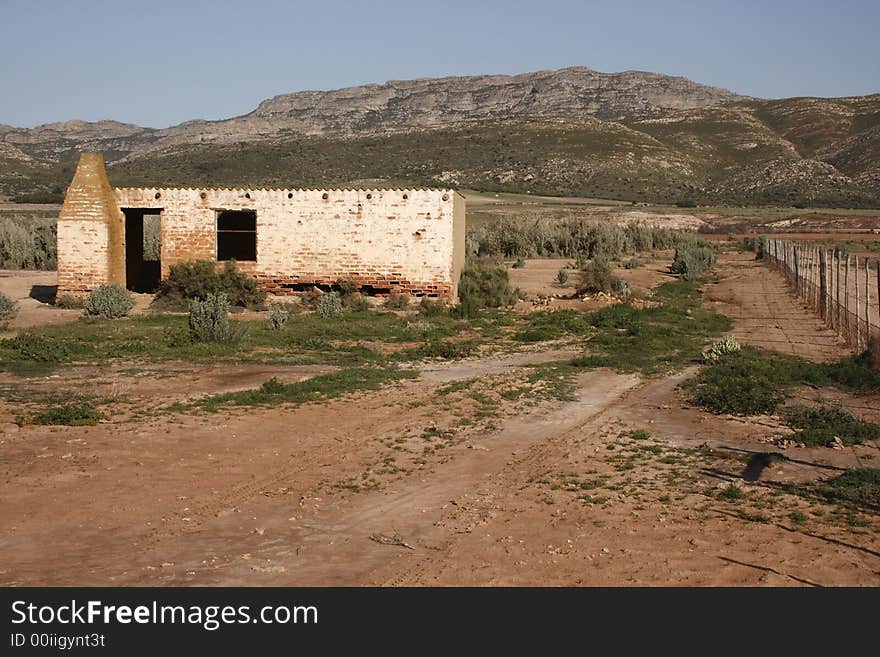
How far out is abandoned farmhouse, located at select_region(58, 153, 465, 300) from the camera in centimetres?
2330

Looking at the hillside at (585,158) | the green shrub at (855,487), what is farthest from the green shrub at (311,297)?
the hillside at (585,158)

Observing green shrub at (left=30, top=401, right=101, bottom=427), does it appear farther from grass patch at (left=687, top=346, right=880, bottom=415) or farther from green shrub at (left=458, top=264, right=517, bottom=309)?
green shrub at (left=458, top=264, right=517, bottom=309)

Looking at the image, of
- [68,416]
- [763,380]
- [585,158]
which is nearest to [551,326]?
[763,380]

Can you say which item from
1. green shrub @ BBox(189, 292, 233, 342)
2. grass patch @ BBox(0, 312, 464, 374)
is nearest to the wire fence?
grass patch @ BBox(0, 312, 464, 374)

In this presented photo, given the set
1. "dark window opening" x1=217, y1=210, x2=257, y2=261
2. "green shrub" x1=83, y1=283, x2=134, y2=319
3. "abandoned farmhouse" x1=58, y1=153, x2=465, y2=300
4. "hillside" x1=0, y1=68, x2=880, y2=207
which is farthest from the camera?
"hillside" x1=0, y1=68, x2=880, y2=207

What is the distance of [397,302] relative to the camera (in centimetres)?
2298

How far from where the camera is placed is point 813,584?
21.3 ft

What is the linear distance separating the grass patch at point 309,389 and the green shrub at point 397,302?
7.56 metres

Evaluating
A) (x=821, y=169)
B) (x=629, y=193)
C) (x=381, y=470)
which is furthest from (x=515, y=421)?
(x=821, y=169)

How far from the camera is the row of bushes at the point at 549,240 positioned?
43.1m

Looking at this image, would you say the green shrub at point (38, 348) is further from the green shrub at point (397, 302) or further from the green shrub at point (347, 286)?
the green shrub at point (397, 302)

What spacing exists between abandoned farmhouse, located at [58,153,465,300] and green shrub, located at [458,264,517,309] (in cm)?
89

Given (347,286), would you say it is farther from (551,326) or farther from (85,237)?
(85,237)
